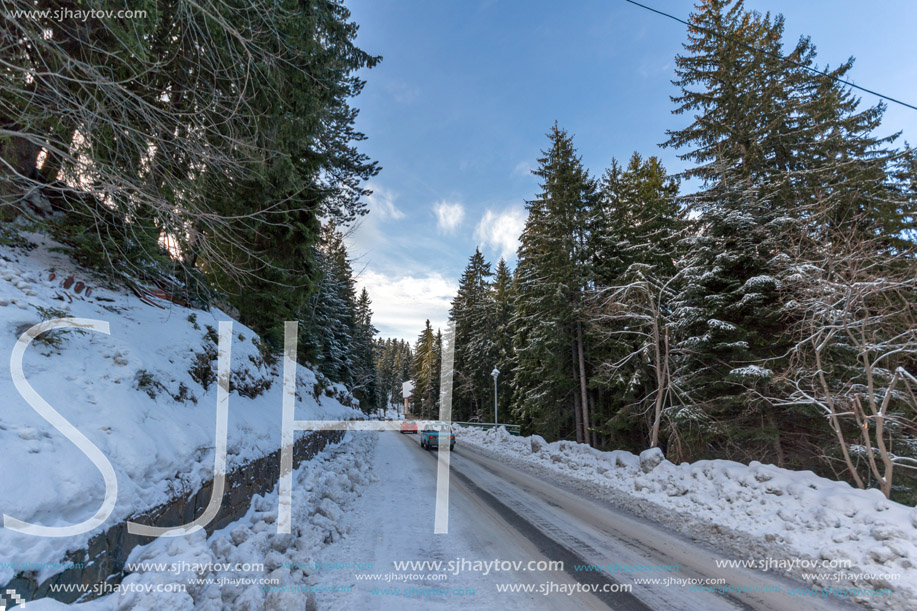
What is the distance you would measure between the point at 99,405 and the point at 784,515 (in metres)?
8.75

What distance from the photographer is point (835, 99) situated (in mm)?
13211

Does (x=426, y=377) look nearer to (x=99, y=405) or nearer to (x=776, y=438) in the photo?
(x=776, y=438)

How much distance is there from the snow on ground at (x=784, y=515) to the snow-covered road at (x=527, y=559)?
2.06ft

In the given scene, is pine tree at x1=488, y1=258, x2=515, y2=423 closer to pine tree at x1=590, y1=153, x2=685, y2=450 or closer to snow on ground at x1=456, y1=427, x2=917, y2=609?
pine tree at x1=590, y1=153, x2=685, y2=450

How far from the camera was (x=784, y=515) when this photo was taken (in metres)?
5.40

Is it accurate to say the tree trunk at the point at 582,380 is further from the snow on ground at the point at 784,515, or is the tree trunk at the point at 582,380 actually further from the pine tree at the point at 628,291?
the snow on ground at the point at 784,515

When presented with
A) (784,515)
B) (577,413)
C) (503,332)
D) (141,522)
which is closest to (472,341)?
(503,332)

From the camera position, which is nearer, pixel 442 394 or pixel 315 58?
pixel 315 58

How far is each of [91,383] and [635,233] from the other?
1799 centimetres

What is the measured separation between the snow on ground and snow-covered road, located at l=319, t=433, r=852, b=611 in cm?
63

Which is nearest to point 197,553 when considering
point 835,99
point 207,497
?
point 207,497

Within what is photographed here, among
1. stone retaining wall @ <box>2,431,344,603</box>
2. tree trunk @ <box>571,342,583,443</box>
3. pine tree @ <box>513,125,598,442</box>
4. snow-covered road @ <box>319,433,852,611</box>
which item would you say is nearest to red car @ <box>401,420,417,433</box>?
pine tree @ <box>513,125,598,442</box>

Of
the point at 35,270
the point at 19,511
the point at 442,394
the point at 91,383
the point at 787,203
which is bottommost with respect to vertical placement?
the point at 442,394

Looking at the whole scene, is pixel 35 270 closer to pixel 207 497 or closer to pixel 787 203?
pixel 207 497
